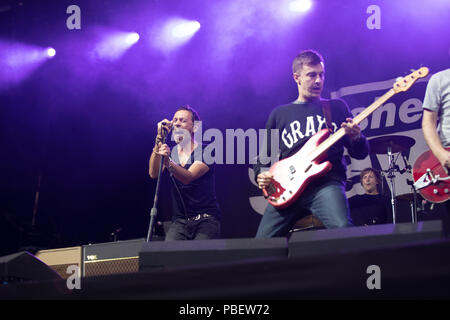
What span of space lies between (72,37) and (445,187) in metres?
5.62

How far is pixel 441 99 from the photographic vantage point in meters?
3.15

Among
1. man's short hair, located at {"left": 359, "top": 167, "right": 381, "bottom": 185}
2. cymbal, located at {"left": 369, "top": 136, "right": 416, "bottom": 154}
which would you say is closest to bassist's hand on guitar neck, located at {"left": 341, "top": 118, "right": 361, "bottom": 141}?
cymbal, located at {"left": 369, "top": 136, "right": 416, "bottom": 154}

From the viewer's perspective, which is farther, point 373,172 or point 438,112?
point 373,172

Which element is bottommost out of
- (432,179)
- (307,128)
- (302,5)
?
(432,179)

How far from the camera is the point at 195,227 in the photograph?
3902 mm

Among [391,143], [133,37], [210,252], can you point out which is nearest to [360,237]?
[210,252]

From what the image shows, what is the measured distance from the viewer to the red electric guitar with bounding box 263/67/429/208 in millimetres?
3330

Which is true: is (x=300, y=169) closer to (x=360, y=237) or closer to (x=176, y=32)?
(x=360, y=237)

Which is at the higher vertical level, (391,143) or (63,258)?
(391,143)

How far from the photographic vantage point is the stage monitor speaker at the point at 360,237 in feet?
5.28

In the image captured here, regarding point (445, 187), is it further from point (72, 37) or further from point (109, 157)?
point (72, 37)

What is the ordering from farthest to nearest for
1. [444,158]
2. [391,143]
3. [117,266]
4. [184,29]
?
[184,29]
[391,143]
[117,266]
[444,158]

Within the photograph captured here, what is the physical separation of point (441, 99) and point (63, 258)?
3.59 m

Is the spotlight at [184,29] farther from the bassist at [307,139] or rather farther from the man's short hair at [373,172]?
the bassist at [307,139]
